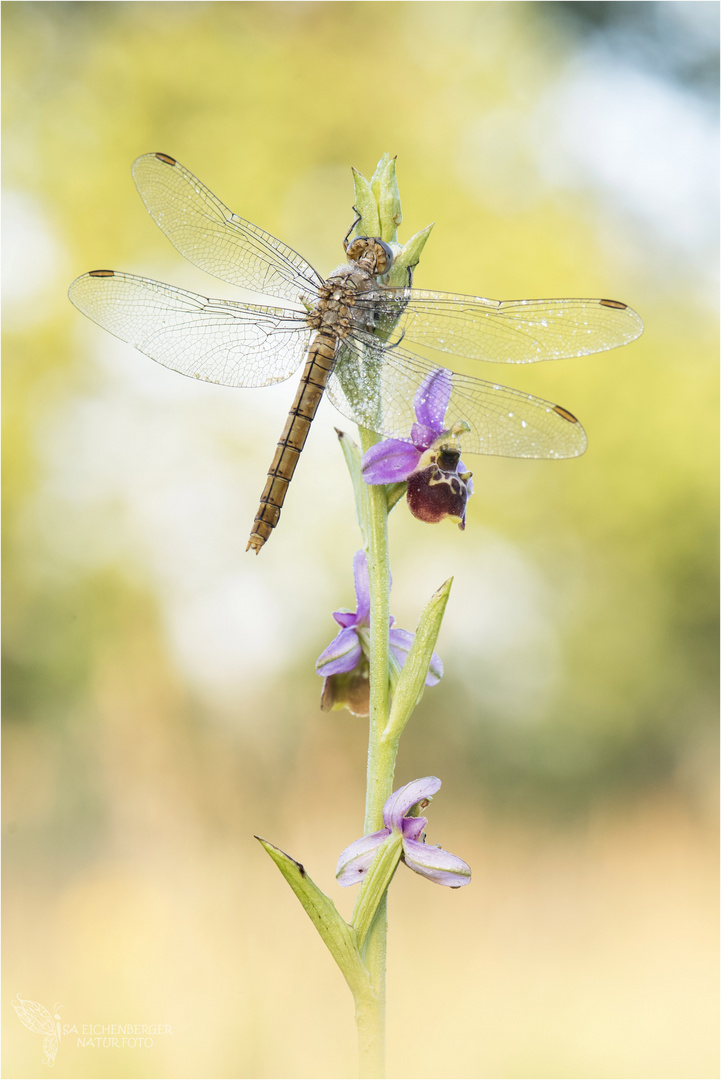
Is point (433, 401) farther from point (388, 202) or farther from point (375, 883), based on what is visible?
point (375, 883)

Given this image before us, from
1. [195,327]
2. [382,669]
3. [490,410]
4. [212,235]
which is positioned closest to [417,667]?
[382,669]

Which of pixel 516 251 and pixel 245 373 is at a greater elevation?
pixel 516 251

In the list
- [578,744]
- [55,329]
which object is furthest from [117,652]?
[578,744]

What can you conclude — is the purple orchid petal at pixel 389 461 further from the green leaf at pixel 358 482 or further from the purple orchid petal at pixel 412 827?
the purple orchid petal at pixel 412 827

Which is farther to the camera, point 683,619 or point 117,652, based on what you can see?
point 683,619

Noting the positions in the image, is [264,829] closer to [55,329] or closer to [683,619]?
[683,619]

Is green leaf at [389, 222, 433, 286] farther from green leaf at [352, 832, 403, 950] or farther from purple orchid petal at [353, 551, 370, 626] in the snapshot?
green leaf at [352, 832, 403, 950]
